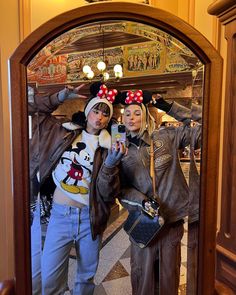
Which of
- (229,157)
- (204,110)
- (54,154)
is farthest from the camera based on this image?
(229,157)

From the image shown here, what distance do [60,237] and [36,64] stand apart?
53cm

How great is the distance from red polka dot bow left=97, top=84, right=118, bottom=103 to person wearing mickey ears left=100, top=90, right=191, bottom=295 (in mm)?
27

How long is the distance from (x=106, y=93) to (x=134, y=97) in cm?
8

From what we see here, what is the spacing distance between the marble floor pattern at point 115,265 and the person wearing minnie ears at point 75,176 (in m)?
0.02

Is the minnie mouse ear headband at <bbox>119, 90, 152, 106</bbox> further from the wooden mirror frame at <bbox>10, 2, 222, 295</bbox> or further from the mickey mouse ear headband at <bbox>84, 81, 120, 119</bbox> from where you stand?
the wooden mirror frame at <bbox>10, 2, 222, 295</bbox>

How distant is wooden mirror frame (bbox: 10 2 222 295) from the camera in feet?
2.04

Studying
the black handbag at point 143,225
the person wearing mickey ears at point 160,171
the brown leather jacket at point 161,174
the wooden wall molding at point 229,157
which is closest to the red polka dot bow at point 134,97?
the person wearing mickey ears at point 160,171

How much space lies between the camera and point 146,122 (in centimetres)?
73

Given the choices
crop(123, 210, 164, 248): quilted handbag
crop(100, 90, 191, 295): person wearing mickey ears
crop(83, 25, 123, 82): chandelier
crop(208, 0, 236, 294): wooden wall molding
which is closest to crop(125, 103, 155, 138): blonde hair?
crop(100, 90, 191, 295): person wearing mickey ears

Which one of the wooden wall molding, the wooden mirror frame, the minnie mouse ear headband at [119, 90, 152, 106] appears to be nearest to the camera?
the wooden mirror frame

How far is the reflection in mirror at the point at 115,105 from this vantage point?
27.1 inches

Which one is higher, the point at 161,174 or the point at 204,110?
the point at 204,110

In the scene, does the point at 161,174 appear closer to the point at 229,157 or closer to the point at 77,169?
the point at 77,169

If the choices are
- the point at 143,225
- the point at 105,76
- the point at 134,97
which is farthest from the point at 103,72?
the point at 143,225
